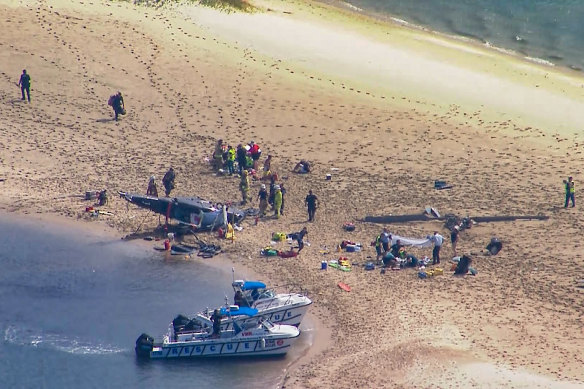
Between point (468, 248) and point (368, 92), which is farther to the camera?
point (368, 92)

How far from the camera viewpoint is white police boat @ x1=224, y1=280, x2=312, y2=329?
4231cm

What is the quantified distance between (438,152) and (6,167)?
1828 cm

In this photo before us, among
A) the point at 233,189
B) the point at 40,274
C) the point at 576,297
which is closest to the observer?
the point at 576,297

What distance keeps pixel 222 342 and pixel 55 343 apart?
17.6 feet

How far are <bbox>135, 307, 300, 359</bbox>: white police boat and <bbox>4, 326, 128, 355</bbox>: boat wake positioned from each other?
1178mm

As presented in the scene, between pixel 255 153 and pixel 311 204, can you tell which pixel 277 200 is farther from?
pixel 255 153

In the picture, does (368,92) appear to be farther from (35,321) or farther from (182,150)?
(35,321)

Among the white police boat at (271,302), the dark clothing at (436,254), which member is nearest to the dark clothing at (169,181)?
the white police boat at (271,302)

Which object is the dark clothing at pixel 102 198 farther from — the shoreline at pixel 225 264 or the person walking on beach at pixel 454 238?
the person walking on beach at pixel 454 238

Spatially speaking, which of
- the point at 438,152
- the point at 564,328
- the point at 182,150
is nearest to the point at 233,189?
the point at 182,150

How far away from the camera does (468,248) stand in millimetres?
48844

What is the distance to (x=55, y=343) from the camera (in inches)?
1650

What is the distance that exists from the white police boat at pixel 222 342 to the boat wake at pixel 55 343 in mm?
1178

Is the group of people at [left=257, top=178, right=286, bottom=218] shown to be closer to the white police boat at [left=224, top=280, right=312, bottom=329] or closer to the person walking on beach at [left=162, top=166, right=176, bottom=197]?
the person walking on beach at [left=162, top=166, right=176, bottom=197]
